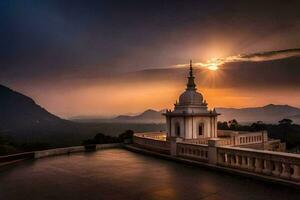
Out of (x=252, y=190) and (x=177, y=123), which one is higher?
(x=177, y=123)

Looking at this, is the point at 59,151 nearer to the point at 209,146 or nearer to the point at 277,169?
the point at 209,146

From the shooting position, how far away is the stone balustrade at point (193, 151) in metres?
A: 17.5

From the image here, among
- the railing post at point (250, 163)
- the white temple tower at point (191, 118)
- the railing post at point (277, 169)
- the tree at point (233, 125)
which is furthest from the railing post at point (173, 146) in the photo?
the tree at point (233, 125)

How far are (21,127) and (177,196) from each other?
17857 cm

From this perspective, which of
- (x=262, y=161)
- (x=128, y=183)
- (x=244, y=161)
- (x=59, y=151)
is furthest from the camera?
(x=59, y=151)

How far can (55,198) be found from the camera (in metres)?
11.4

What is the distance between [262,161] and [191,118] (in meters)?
15.6

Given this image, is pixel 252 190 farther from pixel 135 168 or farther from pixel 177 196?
pixel 135 168

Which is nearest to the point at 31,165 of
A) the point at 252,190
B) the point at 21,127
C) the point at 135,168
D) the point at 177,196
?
the point at 135,168

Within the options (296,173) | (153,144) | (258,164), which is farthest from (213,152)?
(153,144)

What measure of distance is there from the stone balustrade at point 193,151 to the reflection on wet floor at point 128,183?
39.4 inches

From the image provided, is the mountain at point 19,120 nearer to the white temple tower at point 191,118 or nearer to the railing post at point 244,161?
the white temple tower at point 191,118

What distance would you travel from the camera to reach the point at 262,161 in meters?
13.7

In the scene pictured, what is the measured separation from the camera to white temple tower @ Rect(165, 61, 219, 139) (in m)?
29.2
